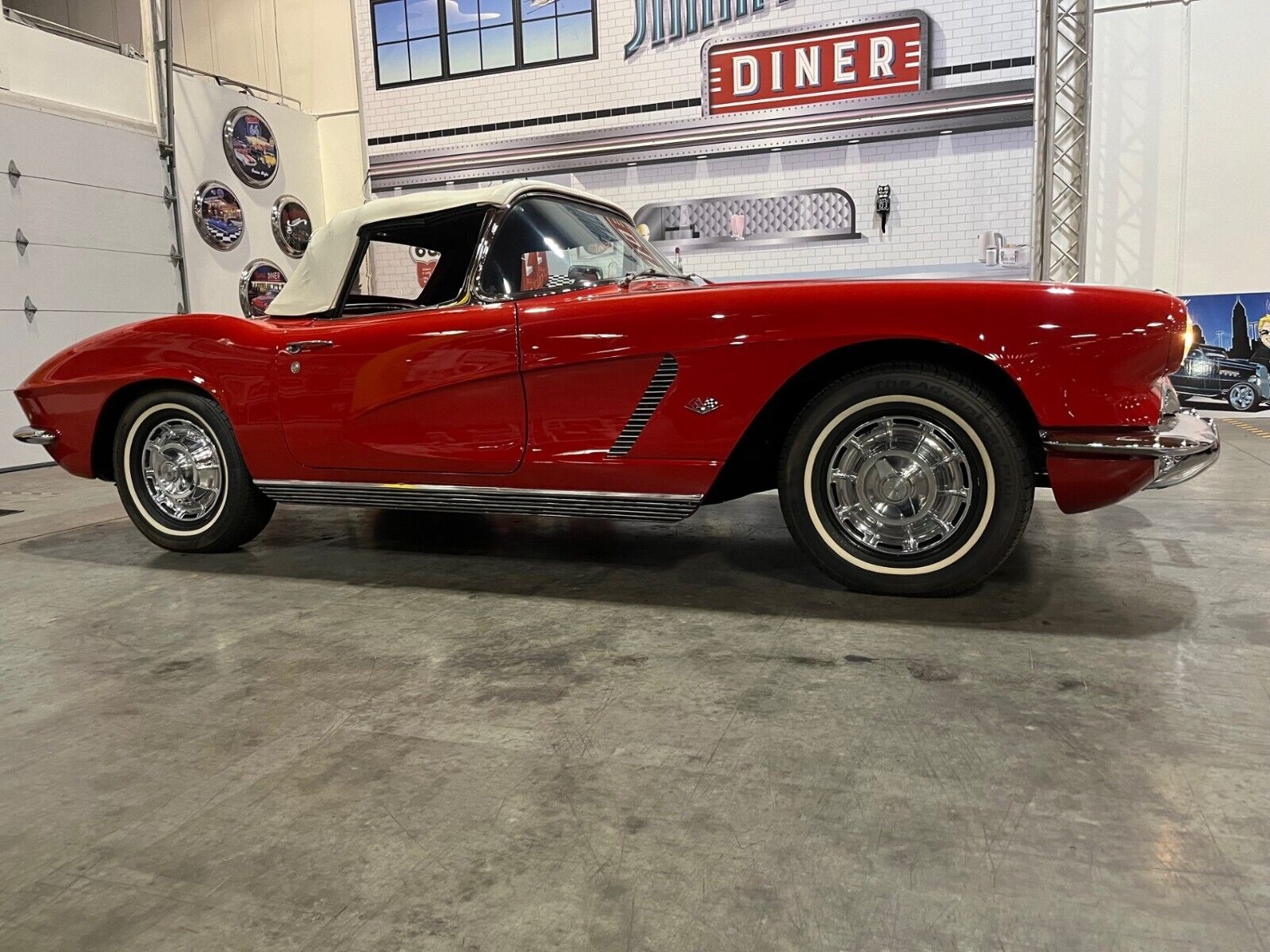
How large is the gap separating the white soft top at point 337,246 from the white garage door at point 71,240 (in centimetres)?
664

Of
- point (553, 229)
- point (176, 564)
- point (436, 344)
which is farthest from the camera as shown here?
point (176, 564)

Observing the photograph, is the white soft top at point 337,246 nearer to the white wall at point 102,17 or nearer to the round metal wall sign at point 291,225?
the round metal wall sign at point 291,225

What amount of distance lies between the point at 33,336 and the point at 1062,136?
1060cm

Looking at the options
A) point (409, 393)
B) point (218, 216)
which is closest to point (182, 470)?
point (409, 393)

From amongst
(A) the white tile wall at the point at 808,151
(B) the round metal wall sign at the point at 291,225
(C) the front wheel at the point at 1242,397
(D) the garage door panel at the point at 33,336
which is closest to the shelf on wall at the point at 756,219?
(A) the white tile wall at the point at 808,151

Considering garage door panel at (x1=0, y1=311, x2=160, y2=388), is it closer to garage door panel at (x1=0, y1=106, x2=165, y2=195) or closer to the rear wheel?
garage door panel at (x1=0, y1=106, x2=165, y2=195)

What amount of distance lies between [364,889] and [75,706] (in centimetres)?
122

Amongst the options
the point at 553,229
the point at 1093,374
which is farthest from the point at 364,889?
the point at 553,229

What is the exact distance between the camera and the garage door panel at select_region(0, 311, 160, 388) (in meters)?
8.32

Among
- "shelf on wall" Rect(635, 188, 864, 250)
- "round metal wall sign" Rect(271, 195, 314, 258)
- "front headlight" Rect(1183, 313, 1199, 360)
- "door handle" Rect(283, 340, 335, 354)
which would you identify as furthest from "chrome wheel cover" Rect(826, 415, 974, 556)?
"round metal wall sign" Rect(271, 195, 314, 258)

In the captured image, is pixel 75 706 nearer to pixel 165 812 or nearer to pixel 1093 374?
pixel 165 812

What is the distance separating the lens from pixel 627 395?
2801 mm

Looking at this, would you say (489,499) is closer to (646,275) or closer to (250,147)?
(646,275)

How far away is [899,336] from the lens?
2541mm
